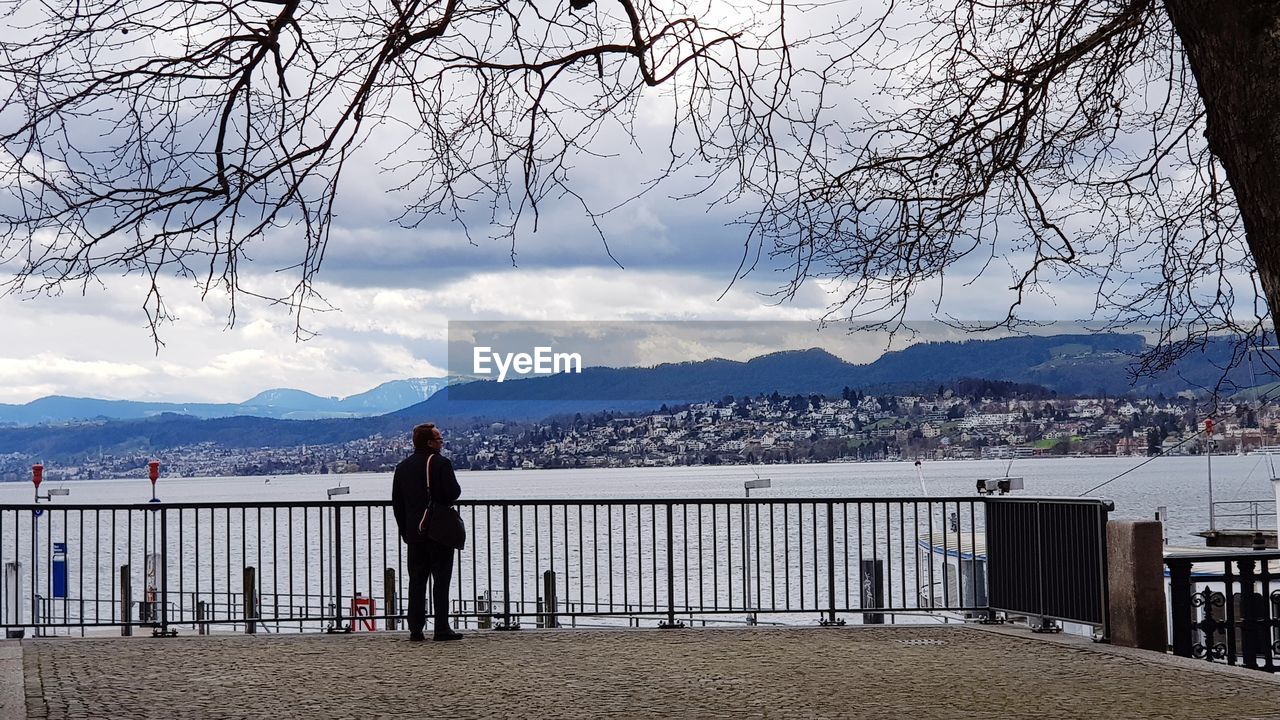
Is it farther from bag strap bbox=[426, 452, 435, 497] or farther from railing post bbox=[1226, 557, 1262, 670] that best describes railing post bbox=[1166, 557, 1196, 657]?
bag strap bbox=[426, 452, 435, 497]

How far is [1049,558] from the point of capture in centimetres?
1398

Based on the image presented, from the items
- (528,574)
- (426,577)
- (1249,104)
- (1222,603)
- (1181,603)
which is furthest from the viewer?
(528,574)

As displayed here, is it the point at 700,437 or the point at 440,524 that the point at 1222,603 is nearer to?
the point at 440,524

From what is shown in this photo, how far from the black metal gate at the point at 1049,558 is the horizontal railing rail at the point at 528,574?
0.42m

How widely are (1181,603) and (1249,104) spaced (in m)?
7.22

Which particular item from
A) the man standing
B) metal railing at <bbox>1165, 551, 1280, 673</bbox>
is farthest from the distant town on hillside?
the man standing

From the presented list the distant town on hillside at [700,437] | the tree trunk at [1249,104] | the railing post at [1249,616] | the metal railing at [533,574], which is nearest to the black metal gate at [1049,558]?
the metal railing at [533,574]

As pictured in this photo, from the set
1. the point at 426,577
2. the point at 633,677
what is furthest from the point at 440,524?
the point at 633,677

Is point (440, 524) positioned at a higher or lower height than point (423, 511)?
lower

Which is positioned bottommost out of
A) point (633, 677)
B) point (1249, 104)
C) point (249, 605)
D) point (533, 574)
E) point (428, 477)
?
point (533, 574)

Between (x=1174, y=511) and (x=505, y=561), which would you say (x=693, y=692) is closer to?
(x=505, y=561)

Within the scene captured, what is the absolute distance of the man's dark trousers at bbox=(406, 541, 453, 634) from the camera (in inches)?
559

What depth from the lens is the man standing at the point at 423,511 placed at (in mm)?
14234

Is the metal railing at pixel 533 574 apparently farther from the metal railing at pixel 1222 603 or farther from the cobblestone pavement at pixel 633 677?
the metal railing at pixel 1222 603
